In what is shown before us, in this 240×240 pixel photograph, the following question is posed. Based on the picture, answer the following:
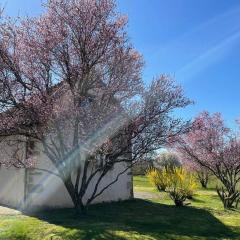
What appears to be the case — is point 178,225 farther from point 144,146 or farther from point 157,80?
point 157,80

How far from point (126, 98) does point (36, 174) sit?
5426 mm

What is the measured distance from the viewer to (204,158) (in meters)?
24.8

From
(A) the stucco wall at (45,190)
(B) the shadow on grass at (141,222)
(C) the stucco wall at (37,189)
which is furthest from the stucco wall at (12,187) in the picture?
(B) the shadow on grass at (141,222)

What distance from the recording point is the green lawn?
1184 centimetres

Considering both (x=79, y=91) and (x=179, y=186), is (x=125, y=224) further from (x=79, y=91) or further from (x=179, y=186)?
(x=179, y=186)

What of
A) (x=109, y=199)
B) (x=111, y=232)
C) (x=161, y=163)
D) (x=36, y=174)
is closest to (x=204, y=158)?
(x=109, y=199)

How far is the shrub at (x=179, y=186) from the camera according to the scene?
2073 centimetres

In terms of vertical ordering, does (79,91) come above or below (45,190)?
above

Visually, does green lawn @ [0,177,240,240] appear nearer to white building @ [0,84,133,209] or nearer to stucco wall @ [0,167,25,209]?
white building @ [0,84,133,209]

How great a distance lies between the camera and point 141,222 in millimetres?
14617

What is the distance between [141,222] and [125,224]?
104 centimetres

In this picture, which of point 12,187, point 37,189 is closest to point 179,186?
A: point 37,189

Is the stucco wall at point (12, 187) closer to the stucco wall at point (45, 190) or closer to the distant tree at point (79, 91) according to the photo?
the stucco wall at point (45, 190)

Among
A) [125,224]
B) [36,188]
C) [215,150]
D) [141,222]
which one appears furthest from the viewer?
[215,150]
